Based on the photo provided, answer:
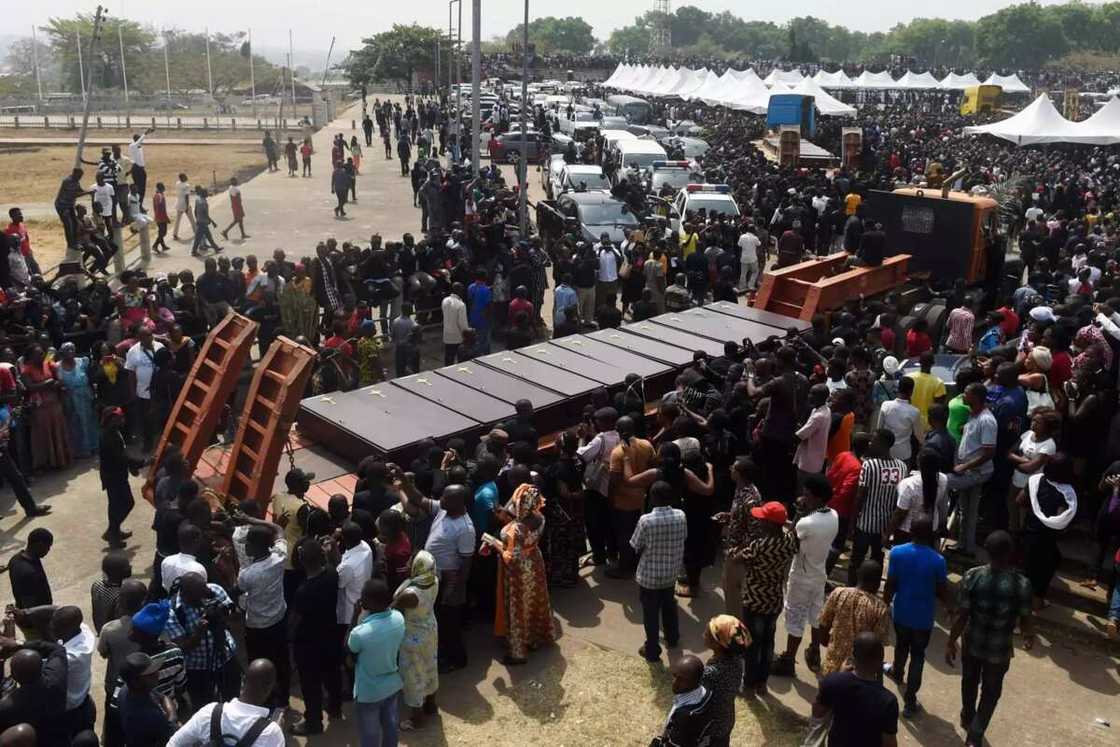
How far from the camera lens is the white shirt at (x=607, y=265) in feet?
51.7

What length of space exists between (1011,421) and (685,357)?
11.5 feet

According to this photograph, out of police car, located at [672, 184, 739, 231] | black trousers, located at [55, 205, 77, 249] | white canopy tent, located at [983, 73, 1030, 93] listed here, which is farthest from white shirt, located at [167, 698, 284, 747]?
white canopy tent, located at [983, 73, 1030, 93]

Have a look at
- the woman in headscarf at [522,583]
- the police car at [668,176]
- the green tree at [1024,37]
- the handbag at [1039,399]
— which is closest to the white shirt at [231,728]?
the woman in headscarf at [522,583]

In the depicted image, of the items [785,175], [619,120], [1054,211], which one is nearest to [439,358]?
[785,175]

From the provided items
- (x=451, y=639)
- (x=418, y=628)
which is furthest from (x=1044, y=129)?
(x=418, y=628)

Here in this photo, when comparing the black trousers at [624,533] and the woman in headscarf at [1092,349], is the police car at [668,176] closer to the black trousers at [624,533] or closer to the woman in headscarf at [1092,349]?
the woman in headscarf at [1092,349]

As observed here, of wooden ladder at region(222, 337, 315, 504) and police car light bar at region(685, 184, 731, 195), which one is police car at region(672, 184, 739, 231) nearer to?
police car light bar at region(685, 184, 731, 195)

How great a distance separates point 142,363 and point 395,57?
64.5 m

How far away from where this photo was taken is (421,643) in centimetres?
622

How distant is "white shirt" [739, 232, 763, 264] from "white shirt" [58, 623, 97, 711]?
14.1 metres

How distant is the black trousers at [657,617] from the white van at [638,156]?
2250cm

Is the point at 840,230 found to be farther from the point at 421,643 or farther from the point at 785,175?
the point at 421,643

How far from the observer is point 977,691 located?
6.61 meters

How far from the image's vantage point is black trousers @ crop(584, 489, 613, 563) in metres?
8.62
